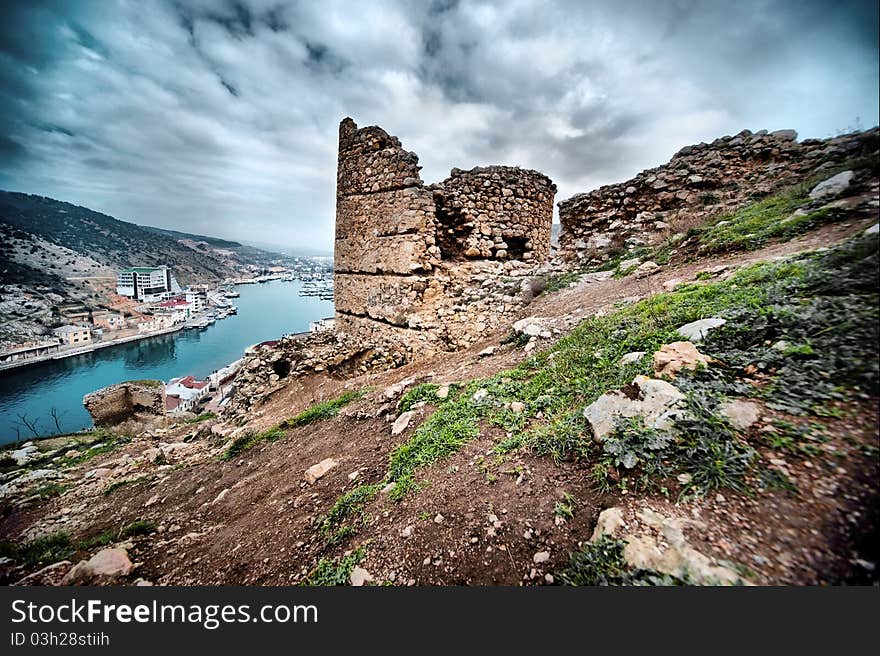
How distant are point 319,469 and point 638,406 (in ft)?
7.73

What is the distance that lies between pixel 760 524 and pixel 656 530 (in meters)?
0.29

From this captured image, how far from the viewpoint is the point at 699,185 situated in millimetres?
6176

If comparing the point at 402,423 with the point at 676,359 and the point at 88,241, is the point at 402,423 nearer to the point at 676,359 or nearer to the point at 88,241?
the point at 676,359

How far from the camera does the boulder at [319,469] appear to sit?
250 centimetres

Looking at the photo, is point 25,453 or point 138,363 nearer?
point 25,453

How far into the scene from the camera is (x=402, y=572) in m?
1.44

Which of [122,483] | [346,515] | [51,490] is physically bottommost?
[51,490]

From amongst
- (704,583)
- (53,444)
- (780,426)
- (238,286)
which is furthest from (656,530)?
(238,286)

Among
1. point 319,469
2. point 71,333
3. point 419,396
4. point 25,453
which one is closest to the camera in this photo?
point 319,469

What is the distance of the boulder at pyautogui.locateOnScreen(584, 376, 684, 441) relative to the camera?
4.98ft


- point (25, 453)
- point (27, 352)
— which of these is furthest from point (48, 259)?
point (25, 453)

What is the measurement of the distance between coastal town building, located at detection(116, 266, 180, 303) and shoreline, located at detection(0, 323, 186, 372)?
4146mm

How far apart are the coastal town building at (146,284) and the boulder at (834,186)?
4161 cm

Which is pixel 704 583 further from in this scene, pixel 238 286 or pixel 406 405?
pixel 238 286
